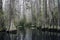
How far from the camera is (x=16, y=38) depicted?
21.7 feet

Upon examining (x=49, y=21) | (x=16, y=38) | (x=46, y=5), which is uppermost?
(x=46, y=5)

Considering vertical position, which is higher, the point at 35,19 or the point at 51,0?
the point at 51,0

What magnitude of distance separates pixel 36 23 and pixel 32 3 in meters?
0.62

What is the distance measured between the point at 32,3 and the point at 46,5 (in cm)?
43

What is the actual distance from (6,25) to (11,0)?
2.53ft

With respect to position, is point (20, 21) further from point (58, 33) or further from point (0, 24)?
point (58, 33)

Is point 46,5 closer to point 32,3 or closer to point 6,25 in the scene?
point 32,3

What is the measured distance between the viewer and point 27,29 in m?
6.73

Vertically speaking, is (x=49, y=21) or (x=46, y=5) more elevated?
(x=46, y=5)

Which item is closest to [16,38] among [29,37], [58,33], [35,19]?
[29,37]

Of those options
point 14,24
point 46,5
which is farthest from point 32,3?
point 14,24

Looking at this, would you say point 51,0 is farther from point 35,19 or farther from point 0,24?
point 0,24

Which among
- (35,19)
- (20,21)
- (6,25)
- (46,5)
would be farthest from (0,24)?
(46,5)

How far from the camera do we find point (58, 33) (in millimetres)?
6656
